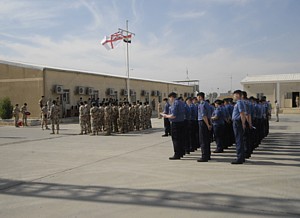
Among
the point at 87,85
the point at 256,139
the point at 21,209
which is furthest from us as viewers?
the point at 87,85

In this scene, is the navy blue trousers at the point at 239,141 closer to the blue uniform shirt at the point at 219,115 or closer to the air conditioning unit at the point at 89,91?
the blue uniform shirt at the point at 219,115

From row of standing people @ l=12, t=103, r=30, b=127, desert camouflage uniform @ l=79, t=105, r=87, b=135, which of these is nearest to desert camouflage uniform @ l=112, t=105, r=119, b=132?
desert camouflage uniform @ l=79, t=105, r=87, b=135

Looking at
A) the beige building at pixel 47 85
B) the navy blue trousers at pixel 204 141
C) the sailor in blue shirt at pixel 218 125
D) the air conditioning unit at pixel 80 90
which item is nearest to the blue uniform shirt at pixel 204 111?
the navy blue trousers at pixel 204 141

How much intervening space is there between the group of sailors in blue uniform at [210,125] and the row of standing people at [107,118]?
5584mm

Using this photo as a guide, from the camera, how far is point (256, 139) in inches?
397

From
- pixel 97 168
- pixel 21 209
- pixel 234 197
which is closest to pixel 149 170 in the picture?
pixel 97 168

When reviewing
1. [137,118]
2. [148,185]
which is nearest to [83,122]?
[137,118]

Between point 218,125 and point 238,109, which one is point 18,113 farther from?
point 238,109

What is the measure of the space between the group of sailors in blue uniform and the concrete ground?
0.36 m

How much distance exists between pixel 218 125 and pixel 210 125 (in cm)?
151

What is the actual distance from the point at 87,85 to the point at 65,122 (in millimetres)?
5169

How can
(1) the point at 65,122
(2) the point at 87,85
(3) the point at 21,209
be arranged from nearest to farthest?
(3) the point at 21,209
(1) the point at 65,122
(2) the point at 87,85

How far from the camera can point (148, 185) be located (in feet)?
18.3

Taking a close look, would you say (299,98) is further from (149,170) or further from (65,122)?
(149,170)
